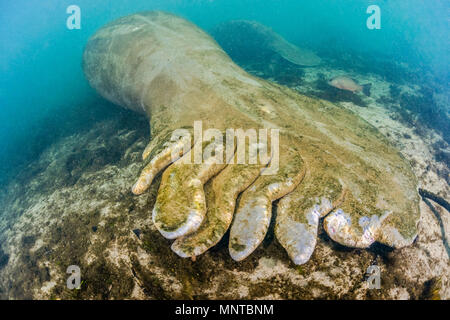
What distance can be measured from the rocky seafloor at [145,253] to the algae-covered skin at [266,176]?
357 millimetres

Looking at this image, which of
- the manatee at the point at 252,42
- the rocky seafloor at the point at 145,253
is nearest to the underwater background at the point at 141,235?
the rocky seafloor at the point at 145,253

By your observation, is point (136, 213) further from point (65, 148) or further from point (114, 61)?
point (65, 148)

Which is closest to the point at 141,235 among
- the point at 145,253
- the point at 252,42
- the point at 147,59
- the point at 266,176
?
the point at 145,253

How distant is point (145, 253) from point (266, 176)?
2138mm

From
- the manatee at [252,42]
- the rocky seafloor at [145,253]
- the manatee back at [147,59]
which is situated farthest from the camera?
the manatee at [252,42]

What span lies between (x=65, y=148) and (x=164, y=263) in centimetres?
722

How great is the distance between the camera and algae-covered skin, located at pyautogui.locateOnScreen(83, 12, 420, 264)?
2.68 m

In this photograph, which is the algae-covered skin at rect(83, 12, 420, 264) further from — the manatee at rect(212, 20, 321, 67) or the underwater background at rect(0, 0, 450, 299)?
the manatee at rect(212, 20, 321, 67)

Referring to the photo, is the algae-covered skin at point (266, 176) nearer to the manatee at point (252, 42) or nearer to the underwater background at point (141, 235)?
the underwater background at point (141, 235)

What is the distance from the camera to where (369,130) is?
438cm

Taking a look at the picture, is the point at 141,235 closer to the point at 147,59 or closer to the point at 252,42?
the point at 147,59

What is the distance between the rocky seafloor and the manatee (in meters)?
9.13

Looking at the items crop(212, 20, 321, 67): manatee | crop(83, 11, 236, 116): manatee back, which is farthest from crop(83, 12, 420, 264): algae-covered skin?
crop(212, 20, 321, 67): manatee

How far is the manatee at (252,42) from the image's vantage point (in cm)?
1355
